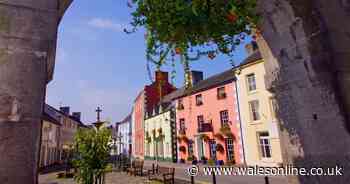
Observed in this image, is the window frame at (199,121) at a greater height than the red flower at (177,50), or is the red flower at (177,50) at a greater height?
the window frame at (199,121)

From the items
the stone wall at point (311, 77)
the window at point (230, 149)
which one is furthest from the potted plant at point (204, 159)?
the stone wall at point (311, 77)

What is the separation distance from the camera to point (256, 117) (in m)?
19.9

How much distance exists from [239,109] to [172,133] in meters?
11.6

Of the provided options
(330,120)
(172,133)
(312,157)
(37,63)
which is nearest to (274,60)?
(330,120)

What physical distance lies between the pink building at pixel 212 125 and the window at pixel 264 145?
208cm

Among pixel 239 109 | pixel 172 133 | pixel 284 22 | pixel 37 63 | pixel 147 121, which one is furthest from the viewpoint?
pixel 147 121

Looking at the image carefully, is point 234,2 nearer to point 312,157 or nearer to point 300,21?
point 300,21

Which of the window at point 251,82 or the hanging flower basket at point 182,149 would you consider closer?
the window at point 251,82

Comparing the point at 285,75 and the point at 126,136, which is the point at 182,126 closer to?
the point at 285,75

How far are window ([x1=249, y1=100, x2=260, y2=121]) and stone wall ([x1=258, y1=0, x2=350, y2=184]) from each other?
17.6 metres

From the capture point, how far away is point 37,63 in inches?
65.6

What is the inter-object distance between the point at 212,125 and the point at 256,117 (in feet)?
17.9

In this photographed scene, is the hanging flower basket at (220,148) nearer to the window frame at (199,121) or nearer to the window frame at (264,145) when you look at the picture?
the window frame at (199,121)

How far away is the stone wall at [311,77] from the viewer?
2521 mm
